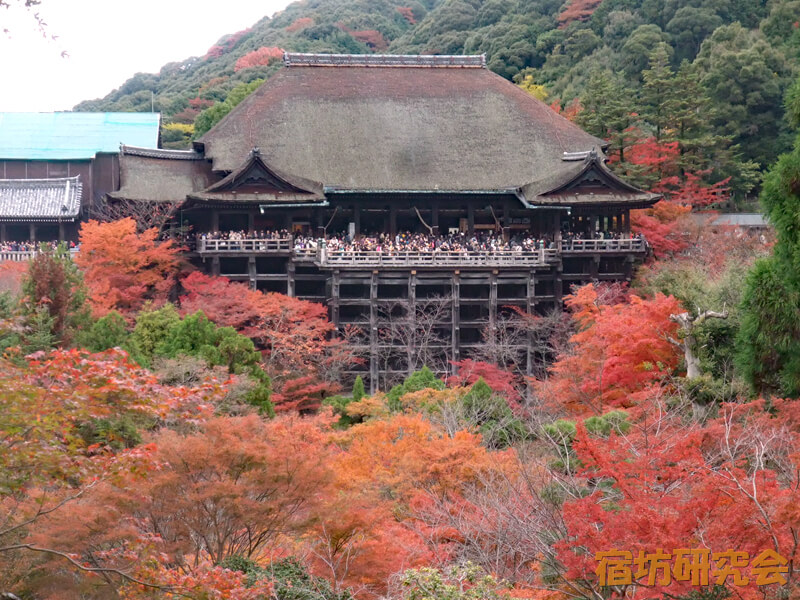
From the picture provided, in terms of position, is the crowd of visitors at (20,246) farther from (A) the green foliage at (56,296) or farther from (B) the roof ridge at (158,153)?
(A) the green foliage at (56,296)

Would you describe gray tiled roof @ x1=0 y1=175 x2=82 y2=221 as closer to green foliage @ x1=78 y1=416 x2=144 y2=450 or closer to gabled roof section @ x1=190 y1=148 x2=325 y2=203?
gabled roof section @ x1=190 y1=148 x2=325 y2=203

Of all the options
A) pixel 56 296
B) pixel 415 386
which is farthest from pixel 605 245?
→ pixel 56 296

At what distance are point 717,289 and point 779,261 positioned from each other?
748 centimetres

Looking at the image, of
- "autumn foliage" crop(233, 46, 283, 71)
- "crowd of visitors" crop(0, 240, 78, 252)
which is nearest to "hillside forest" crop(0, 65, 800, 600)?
"crowd of visitors" crop(0, 240, 78, 252)

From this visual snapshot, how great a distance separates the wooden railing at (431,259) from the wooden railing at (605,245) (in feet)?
3.47

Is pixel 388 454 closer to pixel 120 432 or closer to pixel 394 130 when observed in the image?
pixel 120 432

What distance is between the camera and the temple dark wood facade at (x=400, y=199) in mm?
36469

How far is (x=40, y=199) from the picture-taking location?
40.5 m

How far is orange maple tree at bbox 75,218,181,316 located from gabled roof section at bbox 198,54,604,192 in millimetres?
5531

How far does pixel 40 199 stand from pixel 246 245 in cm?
954

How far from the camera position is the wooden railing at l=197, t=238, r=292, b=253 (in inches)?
1436

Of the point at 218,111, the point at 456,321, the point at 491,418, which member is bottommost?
the point at 491,418

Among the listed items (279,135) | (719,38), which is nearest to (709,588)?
(279,135)

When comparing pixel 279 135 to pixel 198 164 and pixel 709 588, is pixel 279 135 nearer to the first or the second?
pixel 198 164
